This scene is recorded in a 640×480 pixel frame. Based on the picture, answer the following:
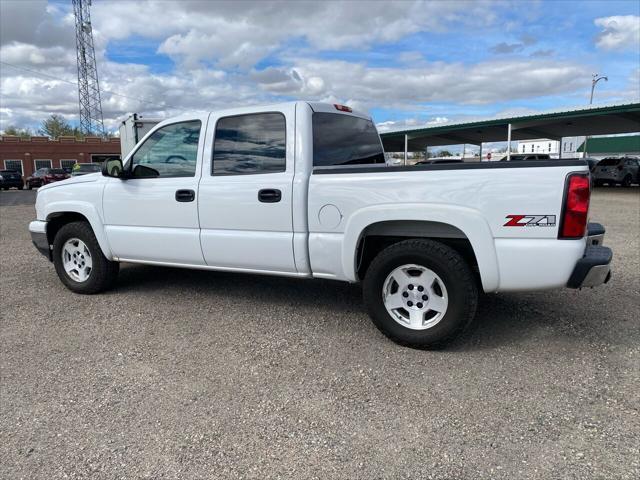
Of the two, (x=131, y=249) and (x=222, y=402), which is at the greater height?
(x=131, y=249)

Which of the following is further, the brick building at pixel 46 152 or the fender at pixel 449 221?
the brick building at pixel 46 152

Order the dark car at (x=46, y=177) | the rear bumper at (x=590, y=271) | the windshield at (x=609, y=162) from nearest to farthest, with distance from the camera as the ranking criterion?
the rear bumper at (x=590, y=271) < the windshield at (x=609, y=162) < the dark car at (x=46, y=177)

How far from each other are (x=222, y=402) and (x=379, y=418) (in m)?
1.01

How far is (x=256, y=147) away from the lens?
4.38m

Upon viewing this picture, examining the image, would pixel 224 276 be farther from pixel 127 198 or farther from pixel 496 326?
pixel 496 326

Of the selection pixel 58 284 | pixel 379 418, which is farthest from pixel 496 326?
pixel 58 284

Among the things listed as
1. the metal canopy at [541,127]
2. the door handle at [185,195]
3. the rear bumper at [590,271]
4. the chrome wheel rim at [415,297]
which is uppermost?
the metal canopy at [541,127]

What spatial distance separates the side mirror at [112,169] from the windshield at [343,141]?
205 centimetres

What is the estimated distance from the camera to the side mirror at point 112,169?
4770 millimetres

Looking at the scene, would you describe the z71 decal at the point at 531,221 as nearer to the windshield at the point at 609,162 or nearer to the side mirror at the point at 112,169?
the side mirror at the point at 112,169

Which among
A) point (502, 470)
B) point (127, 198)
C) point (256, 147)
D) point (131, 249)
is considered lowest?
point (502, 470)

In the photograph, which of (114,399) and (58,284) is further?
(58,284)

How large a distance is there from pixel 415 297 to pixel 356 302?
51.5 inches

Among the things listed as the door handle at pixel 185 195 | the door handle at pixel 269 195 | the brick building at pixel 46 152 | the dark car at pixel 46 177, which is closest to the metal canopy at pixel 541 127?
the dark car at pixel 46 177
